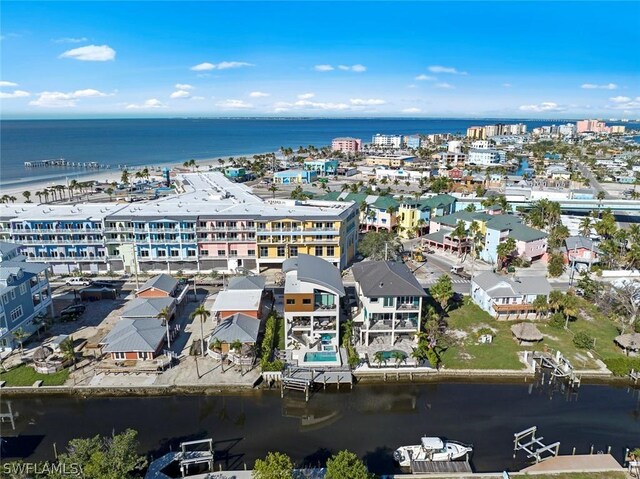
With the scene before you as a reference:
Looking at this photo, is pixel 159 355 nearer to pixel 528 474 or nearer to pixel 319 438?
pixel 319 438

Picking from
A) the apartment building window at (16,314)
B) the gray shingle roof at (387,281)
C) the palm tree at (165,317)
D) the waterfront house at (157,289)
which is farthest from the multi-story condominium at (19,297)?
the gray shingle roof at (387,281)

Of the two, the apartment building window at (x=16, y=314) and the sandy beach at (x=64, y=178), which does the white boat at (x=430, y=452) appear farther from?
the sandy beach at (x=64, y=178)

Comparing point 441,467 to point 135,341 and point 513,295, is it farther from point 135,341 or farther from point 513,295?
point 135,341

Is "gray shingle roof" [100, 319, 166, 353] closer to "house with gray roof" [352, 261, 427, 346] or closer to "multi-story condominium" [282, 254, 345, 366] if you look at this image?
"multi-story condominium" [282, 254, 345, 366]

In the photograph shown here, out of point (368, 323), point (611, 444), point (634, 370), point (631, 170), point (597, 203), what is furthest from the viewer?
point (631, 170)

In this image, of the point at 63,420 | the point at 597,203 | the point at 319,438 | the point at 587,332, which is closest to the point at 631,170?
the point at 597,203

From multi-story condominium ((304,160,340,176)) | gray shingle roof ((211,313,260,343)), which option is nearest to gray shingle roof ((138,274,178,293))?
gray shingle roof ((211,313,260,343))

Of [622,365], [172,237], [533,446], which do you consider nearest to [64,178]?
[172,237]
